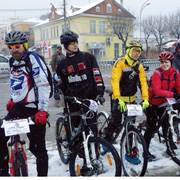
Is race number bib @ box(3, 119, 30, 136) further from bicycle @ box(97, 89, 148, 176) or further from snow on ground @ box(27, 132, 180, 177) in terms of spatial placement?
snow on ground @ box(27, 132, 180, 177)

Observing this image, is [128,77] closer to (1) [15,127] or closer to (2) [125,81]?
(2) [125,81]

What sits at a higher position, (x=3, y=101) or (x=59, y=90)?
(x=59, y=90)

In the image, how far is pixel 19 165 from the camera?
2.67 metres

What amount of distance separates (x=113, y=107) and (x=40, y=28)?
45.4 m

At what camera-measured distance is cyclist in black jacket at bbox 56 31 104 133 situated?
3.42m

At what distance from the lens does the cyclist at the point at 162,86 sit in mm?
3711

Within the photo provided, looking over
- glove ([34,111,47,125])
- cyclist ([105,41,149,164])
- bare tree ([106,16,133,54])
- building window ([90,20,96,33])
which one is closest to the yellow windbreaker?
cyclist ([105,41,149,164])

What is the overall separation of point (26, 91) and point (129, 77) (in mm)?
1584

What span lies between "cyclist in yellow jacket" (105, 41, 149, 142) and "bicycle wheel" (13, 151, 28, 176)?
1.49 metres

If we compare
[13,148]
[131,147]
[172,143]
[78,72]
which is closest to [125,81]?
[78,72]

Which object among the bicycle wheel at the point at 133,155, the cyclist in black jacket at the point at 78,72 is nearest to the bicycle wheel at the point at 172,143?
the bicycle wheel at the point at 133,155

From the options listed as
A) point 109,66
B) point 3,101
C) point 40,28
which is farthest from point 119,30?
point 3,101

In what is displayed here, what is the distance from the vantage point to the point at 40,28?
46.6 m

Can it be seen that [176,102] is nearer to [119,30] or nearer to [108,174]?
[108,174]
